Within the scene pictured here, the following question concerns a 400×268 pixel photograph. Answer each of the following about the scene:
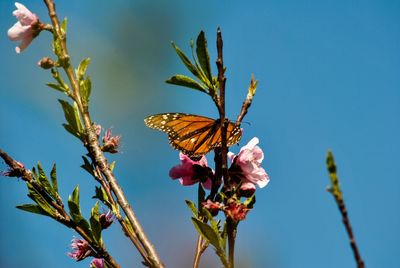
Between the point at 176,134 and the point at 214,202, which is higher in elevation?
the point at 176,134

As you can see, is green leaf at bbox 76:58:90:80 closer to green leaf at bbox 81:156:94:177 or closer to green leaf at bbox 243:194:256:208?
green leaf at bbox 81:156:94:177

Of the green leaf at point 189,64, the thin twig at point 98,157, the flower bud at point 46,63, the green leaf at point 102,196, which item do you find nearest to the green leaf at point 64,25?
the thin twig at point 98,157

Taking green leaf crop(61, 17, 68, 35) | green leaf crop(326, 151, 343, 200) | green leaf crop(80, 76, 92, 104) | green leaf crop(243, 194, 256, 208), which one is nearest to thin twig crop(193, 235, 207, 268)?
green leaf crop(243, 194, 256, 208)

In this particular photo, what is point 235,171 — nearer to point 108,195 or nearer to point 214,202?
point 214,202

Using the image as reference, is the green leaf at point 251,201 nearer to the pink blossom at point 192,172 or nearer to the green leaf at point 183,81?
the pink blossom at point 192,172

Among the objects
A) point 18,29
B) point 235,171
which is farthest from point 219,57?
point 18,29

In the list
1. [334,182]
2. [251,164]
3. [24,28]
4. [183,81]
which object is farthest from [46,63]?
[334,182]
